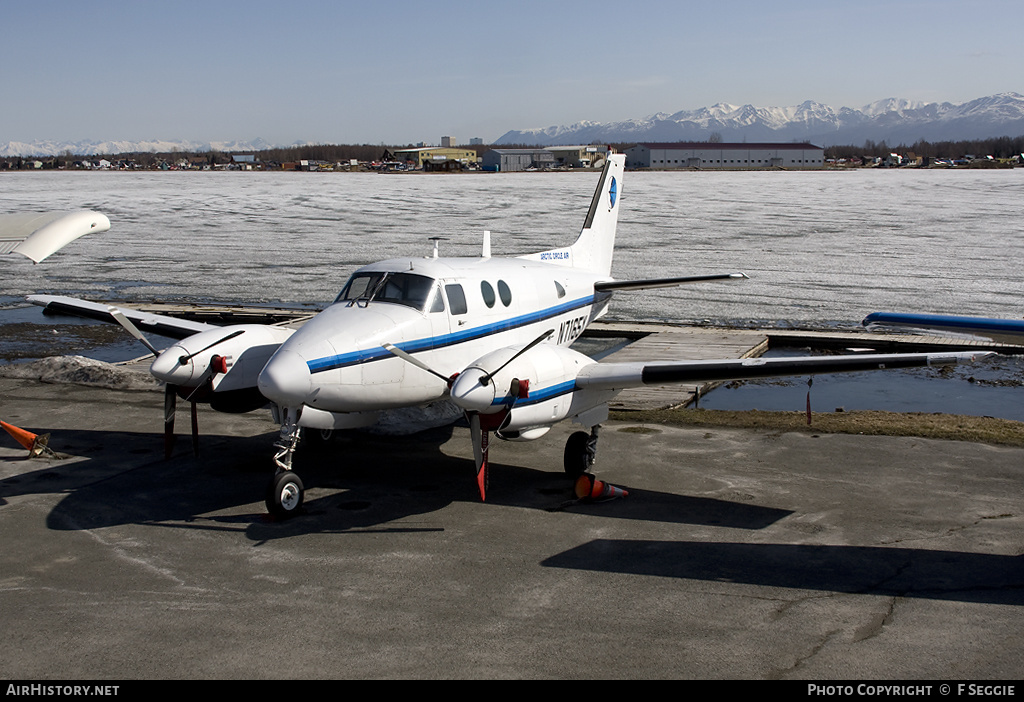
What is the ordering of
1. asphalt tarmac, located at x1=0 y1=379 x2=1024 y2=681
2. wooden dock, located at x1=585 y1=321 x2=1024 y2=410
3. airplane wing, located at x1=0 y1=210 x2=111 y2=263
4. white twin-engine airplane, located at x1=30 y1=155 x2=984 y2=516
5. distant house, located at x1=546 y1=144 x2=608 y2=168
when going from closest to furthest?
asphalt tarmac, located at x1=0 y1=379 x2=1024 y2=681 → airplane wing, located at x1=0 y1=210 x2=111 y2=263 → white twin-engine airplane, located at x1=30 y1=155 x2=984 y2=516 → wooden dock, located at x1=585 y1=321 x2=1024 y2=410 → distant house, located at x1=546 y1=144 x2=608 y2=168

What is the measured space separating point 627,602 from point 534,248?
29986mm

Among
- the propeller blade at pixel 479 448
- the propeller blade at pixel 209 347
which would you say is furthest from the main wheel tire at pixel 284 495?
the propeller blade at pixel 209 347

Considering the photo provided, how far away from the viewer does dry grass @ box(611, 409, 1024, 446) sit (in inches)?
544

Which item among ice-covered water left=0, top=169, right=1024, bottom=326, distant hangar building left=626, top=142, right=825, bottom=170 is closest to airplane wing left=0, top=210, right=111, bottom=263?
ice-covered water left=0, top=169, right=1024, bottom=326

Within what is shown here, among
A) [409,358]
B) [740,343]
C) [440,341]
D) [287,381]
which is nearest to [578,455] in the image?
[440,341]

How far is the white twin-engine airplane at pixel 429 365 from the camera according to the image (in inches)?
407

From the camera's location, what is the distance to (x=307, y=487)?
39.0 ft

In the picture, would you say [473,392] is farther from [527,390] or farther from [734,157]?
[734,157]

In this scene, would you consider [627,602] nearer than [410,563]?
Yes

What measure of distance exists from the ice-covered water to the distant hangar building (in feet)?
347

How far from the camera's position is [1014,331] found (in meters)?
7.87

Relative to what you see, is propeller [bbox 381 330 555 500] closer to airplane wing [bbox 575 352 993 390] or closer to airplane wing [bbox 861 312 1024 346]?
airplane wing [bbox 575 352 993 390]
